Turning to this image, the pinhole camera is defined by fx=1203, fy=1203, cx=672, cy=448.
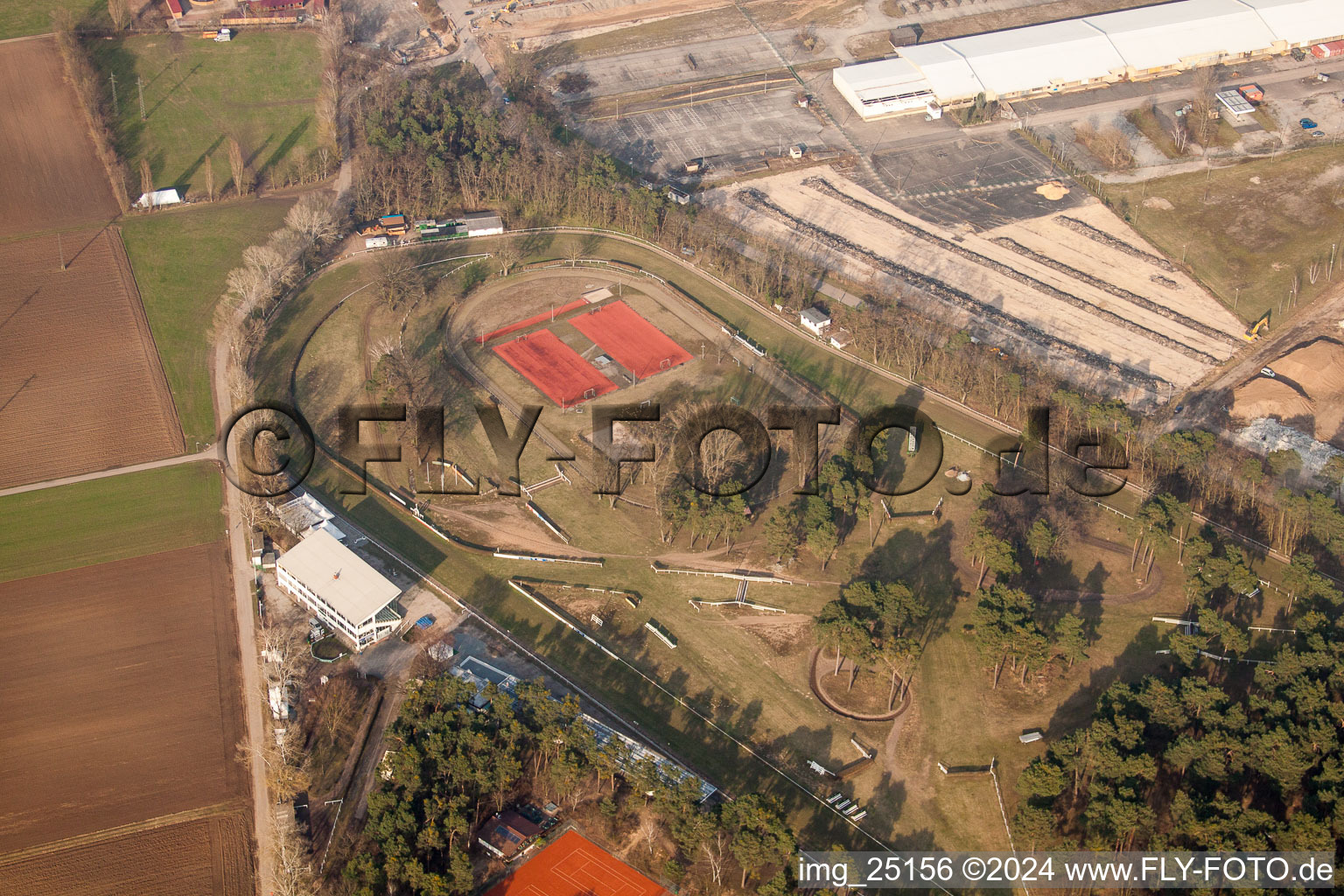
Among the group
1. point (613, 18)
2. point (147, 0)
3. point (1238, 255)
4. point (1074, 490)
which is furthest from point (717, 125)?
point (147, 0)

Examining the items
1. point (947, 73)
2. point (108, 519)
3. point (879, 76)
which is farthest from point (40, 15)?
point (947, 73)

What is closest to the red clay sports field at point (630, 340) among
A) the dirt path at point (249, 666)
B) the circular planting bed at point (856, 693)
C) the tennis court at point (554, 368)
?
the tennis court at point (554, 368)

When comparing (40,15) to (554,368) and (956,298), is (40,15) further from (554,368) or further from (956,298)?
(956,298)

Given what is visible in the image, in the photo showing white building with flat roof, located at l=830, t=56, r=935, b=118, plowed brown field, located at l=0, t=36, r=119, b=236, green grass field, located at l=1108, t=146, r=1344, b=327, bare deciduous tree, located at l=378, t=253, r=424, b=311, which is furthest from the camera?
white building with flat roof, located at l=830, t=56, r=935, b=118

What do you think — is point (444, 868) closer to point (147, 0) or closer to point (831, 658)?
point (831, 658)

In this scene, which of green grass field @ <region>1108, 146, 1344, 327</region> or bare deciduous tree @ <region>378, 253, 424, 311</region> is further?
green grass field @ <region>1108, 146, 1344, 327</region>

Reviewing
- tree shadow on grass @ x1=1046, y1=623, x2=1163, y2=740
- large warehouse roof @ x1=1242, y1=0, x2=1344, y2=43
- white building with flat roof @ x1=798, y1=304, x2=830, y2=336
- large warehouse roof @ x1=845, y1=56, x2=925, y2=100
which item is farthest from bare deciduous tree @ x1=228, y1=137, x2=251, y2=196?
large warehouse roof @ x1=1242, y1=0, x2=1344, y2=43

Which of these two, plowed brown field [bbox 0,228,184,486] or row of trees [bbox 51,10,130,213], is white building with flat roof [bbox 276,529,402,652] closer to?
plowed brown field [bbox 0,228,184,486]
